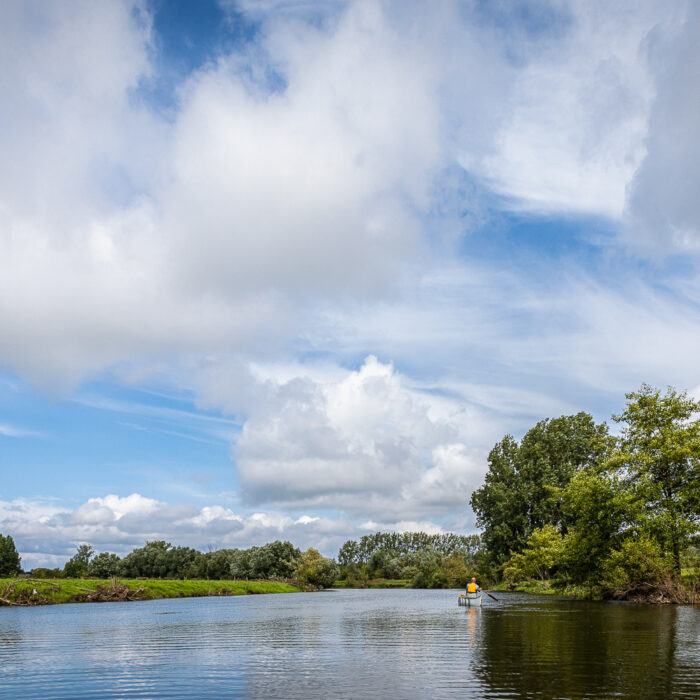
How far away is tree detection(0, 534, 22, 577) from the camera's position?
139375mm

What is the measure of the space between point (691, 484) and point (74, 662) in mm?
56233

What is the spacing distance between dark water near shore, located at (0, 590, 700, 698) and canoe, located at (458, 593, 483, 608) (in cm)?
1511

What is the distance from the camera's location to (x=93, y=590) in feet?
288

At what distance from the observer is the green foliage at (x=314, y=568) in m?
154

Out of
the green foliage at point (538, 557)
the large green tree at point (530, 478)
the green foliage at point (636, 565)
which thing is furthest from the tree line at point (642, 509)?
the large green tree at point (530, 478)

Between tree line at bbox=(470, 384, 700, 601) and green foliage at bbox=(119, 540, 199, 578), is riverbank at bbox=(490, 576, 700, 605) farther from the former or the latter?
green foliage at bbox=(119, 540, 199, 578)

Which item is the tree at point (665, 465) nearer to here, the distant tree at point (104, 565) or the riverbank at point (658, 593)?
the riverbank at point (658, 593)

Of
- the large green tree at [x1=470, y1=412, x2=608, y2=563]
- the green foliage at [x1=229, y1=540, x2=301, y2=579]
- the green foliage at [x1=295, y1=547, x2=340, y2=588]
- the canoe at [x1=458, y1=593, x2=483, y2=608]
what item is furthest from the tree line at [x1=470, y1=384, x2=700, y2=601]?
the green foliage at [x1=229, y1=540, x2=301, y2=579]

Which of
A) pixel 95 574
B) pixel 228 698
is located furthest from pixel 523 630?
pixel 95 574

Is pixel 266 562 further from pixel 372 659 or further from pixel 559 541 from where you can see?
pixel 372 659

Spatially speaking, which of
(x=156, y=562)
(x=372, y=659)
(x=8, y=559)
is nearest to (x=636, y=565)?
(x=372, y=659)

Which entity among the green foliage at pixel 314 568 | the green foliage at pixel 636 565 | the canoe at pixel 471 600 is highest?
the green foliage at pixel 636 565

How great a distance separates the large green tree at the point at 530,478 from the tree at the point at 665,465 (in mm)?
45760

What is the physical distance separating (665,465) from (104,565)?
134673mm
